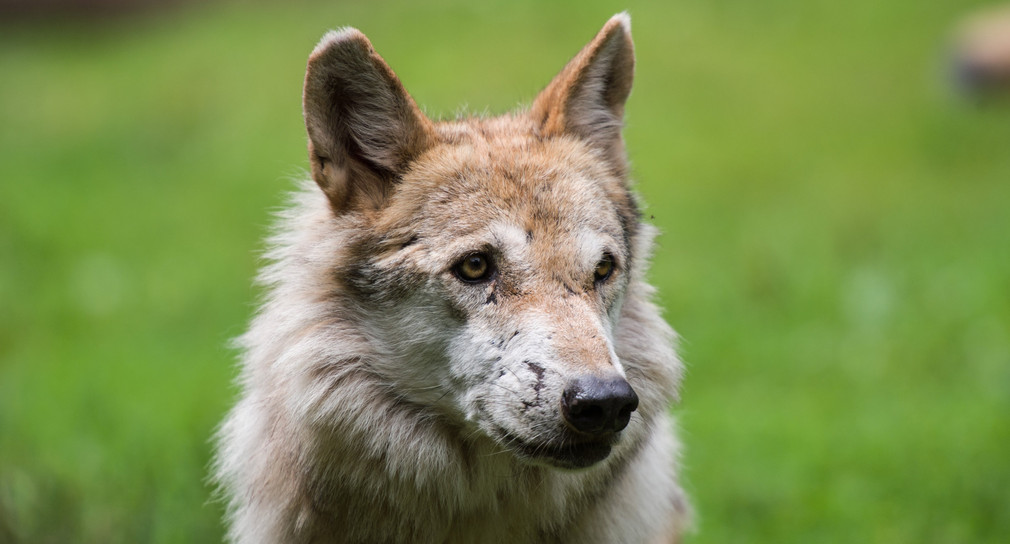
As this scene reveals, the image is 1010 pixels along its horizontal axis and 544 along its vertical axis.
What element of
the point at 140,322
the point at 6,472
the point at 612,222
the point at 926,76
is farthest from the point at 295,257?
the point at 926,76

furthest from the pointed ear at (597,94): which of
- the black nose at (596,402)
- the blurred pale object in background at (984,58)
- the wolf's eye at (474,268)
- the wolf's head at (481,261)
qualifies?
the blurred pale object in background at (984,58)

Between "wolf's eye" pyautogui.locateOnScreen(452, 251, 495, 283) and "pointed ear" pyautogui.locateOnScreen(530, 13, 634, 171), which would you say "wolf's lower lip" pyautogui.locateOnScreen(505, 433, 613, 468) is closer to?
"wolf's eye" pyautogui.locateOnScreen(452, 251, 495, 283)

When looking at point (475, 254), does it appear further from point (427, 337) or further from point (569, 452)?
point (569, 452)

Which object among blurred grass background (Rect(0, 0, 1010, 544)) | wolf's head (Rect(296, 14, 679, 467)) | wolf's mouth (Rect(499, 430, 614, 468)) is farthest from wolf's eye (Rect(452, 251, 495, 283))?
blurred grass background (Rect(0, 0, 1010, 544))

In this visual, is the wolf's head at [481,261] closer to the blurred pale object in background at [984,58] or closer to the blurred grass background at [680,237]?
the blurred grass background at [680,237]

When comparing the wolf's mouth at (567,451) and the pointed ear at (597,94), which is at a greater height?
the pointed ear at (597,94)

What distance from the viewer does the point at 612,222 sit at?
14.0 ft

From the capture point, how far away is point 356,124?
4172 mm

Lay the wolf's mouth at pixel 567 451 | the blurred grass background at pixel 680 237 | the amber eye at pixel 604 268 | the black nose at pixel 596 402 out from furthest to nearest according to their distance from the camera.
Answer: the blurred grass background at pixel 680 237
the amber eye at pixel 604 268
the wolf's mouth at pixel 567 451
the black nose at pixel 596 402

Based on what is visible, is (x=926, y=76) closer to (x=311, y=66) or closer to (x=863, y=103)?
(x=863, y=103)

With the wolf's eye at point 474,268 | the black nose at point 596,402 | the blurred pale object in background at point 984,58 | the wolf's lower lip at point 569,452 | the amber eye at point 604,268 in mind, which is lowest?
the wolf's lower lip at point 569,452

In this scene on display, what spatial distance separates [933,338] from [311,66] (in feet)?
20.2

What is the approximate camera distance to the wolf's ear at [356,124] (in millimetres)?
3982

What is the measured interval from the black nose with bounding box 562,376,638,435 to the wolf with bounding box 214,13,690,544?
186 millimetres
